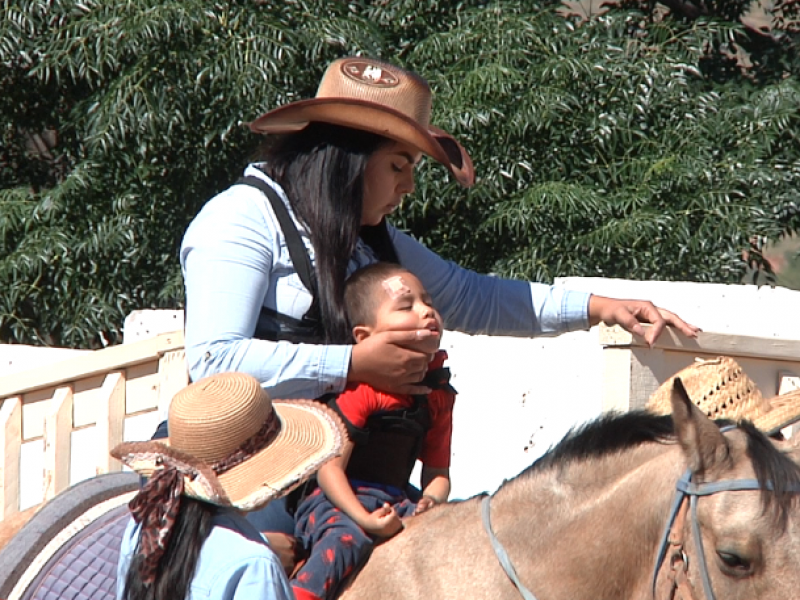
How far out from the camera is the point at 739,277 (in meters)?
8.04

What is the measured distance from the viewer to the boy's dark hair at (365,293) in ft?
10.0

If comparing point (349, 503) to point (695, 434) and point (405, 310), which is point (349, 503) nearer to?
point (405, 310)

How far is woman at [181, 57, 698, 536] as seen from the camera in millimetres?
2939

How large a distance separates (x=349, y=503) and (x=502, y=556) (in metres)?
0.38

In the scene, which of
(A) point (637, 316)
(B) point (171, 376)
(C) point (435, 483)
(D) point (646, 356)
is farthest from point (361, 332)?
(B) point (171, 376)

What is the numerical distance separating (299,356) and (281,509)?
480 mm

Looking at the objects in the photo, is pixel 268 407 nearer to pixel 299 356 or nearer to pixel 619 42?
pixel 299 356

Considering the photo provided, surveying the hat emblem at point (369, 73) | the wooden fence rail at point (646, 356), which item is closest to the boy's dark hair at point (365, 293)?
the hat emblem at point (369, 73)

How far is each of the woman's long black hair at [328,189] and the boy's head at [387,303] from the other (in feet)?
0.10

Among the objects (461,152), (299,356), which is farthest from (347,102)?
(299,356)

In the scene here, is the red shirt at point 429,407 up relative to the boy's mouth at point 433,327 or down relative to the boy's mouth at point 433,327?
down

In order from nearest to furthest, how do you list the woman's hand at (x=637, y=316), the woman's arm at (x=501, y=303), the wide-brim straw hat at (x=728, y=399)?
the wide-brim straw hat at (x=728, y=399) < the woman's hand at (x=637, y=316) < the woman's arm at (x=501, y=303)

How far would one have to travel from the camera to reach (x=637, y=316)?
3.53m

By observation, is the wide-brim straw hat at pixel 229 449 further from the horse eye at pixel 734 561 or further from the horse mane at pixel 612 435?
the horse eye at pixel 734 561
